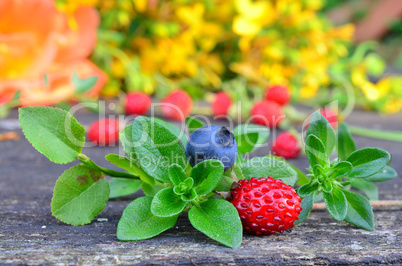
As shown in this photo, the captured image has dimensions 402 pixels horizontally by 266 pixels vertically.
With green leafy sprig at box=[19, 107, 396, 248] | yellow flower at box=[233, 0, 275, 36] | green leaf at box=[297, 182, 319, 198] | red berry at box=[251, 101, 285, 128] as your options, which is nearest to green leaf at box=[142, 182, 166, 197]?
green leafy sprig at box=[19, 107, 396, 248]

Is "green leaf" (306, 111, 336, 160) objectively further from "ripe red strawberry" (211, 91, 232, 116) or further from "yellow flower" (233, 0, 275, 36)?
"yellow flower" (233, 0, 275, 36)

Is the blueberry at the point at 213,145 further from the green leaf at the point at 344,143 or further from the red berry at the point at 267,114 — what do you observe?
the red berry at the point at 267,114

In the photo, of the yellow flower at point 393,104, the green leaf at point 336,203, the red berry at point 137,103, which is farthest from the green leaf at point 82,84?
the yellow flower at point 393,104

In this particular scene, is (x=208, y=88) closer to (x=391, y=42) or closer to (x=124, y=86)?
(x=124, y=86)

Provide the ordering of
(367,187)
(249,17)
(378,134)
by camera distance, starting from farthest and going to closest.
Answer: (249,17) < (378,134) < (367,187)

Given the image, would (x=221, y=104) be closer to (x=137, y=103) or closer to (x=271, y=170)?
(x=137, y=103)

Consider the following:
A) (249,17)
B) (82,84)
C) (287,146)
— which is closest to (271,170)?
(287,146)

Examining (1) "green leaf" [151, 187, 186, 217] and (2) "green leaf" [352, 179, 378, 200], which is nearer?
(1) "green leaf" [151, 187, 186, 217]
